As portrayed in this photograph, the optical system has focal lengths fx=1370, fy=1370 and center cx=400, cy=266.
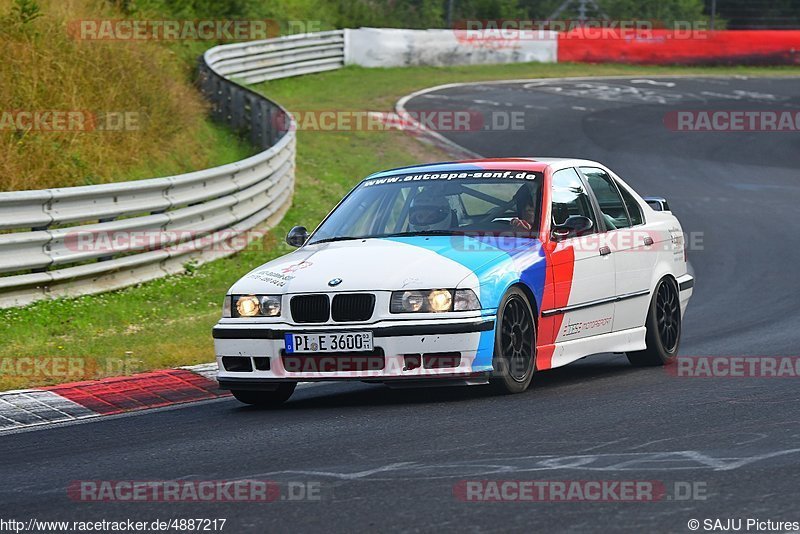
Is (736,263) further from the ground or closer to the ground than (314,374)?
closer to the ground

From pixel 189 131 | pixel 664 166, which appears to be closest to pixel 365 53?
pixel 664 166

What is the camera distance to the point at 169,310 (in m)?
12.9

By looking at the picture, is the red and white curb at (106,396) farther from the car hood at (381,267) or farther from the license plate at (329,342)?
the license plate at (329,342)

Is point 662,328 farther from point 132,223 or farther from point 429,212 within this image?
point 132,223

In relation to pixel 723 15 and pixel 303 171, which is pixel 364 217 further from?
pixel 723 15

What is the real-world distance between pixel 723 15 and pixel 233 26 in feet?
76.1

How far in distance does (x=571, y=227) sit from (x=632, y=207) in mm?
1507

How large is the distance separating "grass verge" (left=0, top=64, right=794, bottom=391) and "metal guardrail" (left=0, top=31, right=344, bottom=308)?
18 centimetres

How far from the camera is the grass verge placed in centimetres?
997

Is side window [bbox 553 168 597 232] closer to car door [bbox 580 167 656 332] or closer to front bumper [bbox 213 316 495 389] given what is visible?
car door [bbox 580 167 656 332]

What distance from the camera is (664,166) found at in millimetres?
25906

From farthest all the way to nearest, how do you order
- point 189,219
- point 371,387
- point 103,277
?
1. point 189,219
2. point 103,277
3. point 371,387

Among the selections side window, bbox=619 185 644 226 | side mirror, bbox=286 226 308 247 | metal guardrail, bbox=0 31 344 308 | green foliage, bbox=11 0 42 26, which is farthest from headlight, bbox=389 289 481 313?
green foliage, bbox=11 0 42 26

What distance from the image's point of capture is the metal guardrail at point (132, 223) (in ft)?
39.9
